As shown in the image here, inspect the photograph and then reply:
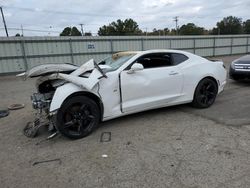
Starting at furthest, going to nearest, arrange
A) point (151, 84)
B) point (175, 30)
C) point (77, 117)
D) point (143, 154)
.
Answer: point (175, 30) < point (151, 84) < point (77, 117) < point (143, 154)

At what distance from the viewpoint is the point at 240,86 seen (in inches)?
305

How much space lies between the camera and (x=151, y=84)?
14.5 feet

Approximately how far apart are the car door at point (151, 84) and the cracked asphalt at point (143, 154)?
1.37ft

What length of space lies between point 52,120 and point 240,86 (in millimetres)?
6748

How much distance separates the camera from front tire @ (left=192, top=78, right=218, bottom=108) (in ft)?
16.7

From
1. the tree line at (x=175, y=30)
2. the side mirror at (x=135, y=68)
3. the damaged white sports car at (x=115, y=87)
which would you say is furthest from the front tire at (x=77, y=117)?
the tree line at (x=175, y=30)

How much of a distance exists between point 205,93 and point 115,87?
2.44 metres

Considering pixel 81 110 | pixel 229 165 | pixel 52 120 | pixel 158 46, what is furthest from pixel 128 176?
pixel 158 46

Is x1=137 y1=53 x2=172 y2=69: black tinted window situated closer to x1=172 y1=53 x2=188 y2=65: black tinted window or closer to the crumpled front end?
x1=172 y1=53 x2=188 y2=65: black tinted window

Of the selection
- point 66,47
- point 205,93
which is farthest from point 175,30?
point 205,93

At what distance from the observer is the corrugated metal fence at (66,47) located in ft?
46.5

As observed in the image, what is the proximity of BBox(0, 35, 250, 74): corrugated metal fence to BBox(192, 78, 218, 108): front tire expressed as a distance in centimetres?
1251

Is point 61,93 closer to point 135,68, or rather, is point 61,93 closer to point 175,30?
point 135,68

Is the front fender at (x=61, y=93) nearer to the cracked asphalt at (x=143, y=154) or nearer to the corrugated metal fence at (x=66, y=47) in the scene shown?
the cracked asphalt at (x=143, y=154)
